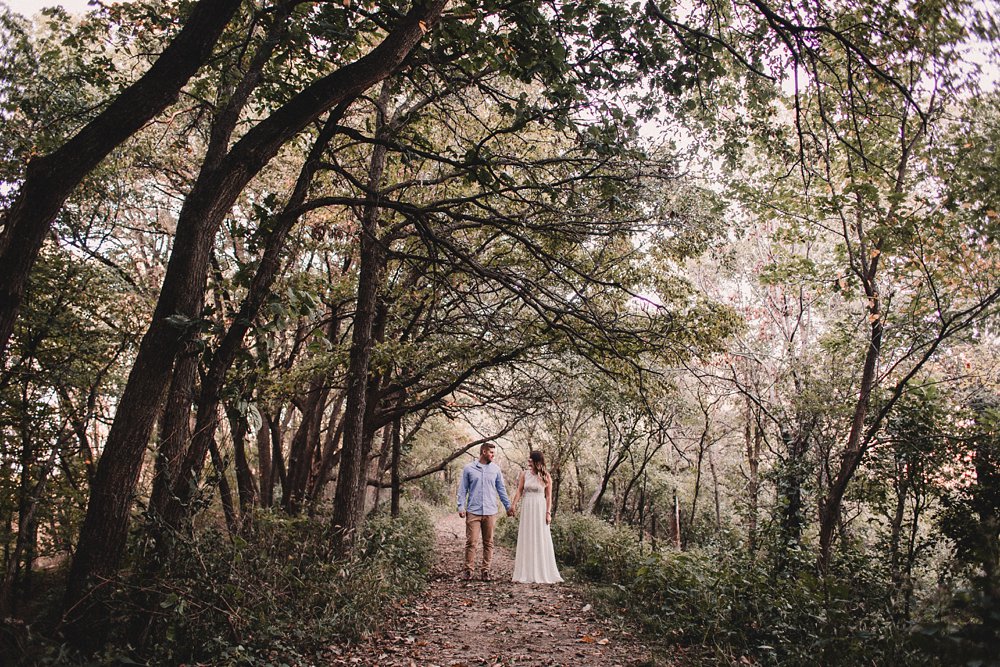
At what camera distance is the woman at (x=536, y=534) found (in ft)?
31.4

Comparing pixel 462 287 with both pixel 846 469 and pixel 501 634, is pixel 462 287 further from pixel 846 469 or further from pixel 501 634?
pixel 846 469

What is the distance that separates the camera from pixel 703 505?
22.0 meters

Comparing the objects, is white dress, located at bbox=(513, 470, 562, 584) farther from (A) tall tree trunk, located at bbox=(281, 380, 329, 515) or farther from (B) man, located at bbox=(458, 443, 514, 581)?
(A) tall tree trunk, located at bbox=(281, 380, 329, 515)

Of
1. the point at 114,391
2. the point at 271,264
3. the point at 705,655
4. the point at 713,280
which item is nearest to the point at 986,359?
the point at 713,280

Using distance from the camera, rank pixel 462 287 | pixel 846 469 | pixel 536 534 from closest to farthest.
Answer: pixel 846 469 → pixel 536 534 → pixel 462 287

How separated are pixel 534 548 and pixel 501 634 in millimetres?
3372

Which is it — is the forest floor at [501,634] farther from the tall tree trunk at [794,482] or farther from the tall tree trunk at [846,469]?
the tall tree trunk at [794,482]

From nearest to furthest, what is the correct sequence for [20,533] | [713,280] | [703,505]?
[20,533] → [713,280] → [703,505]

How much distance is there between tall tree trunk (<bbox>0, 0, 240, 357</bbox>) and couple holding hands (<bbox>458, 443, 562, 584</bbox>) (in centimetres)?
726

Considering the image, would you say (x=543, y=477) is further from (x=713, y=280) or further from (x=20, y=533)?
(x=713, y=280)

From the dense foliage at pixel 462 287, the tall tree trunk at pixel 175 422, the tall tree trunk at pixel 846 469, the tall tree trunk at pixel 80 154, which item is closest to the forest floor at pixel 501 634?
the dense foliage at pixel 462 287

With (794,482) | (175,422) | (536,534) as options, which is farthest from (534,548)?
(175,422)

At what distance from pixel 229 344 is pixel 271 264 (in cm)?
76

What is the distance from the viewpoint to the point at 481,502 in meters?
9.80
